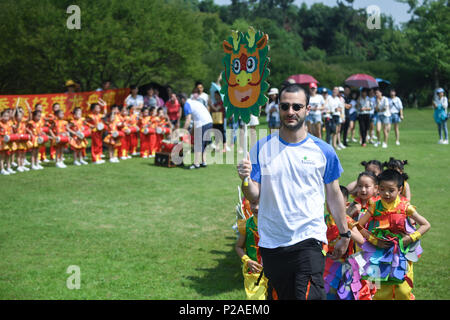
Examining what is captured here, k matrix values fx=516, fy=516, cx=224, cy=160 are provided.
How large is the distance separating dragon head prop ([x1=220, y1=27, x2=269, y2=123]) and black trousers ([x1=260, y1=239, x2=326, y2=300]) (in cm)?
108

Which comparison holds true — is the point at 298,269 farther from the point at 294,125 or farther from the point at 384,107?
the point at 384,107

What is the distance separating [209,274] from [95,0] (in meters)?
15.1

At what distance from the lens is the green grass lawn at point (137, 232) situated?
5.71 m

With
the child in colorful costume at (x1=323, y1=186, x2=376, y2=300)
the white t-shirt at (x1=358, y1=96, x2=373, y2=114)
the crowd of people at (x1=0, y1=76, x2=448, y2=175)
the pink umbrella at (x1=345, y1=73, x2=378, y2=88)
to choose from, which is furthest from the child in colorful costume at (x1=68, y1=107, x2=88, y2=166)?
the pink umbrella at (x1=345, y1=73, x2=378, y2=88)

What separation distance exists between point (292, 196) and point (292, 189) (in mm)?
49

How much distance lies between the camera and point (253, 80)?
4055mm

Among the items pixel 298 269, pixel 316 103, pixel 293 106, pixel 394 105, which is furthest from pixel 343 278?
pixel 394 105

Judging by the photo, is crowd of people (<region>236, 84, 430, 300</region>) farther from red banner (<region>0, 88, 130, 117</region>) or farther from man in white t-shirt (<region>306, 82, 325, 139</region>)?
red banner (<region>0, 88, 130, 117</region>)

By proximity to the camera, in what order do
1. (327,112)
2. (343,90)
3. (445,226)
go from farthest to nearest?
(343,90) < (327,112) < (445,226)

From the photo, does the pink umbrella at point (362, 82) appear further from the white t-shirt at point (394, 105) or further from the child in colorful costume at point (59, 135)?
the child in colorful costume at point (59, 135)

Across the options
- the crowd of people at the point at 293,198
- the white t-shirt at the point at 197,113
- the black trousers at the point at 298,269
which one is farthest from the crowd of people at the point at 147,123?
the black trousers at the point at 298,269

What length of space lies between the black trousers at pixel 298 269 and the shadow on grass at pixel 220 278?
1987 millimetres
